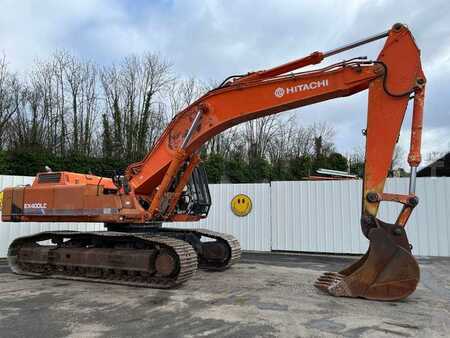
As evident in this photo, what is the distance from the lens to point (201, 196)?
9.55 m

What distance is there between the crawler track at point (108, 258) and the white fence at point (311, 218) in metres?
3.32

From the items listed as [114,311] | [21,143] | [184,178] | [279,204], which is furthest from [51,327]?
[21,143]

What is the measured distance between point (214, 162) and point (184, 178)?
1246 centimetres

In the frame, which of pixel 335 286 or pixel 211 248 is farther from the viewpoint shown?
pixel 211 248

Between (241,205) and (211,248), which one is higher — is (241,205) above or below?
above

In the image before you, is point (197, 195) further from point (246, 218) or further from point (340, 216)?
point (340, 216)

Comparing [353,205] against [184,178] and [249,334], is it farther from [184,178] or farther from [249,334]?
[249,334]

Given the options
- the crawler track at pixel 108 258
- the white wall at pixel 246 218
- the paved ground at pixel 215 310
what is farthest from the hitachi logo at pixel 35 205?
the white wall at pixel 246 218

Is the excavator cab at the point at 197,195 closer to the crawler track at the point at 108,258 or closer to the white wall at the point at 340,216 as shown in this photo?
the crawler track at the point at 108,258

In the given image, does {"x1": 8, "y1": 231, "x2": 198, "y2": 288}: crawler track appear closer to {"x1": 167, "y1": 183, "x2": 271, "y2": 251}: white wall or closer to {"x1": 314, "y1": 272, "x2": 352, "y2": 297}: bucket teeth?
{"x1": 314, "y1": 272, "x2": 352, "y2": 297}: bucket teeth

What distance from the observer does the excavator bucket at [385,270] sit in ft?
20.8

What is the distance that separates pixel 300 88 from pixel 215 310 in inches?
156

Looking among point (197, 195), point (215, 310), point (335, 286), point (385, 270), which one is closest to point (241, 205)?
point (197, 195)

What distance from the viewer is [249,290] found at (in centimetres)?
→ 752
